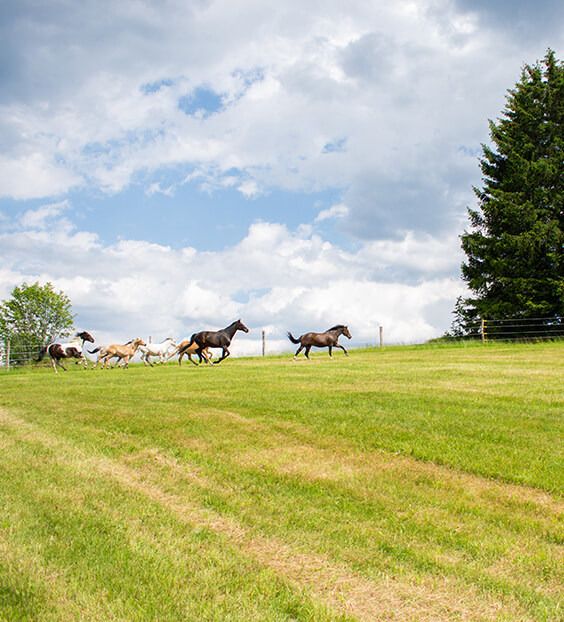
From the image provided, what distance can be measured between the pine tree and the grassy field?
80.6 feet

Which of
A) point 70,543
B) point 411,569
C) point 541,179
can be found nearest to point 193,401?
point 70,543

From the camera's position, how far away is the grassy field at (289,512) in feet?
10.5

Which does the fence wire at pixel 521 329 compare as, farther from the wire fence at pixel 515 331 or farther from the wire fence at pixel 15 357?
the wire fence at pixel 15 357

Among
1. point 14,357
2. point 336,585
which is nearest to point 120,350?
point 14,357

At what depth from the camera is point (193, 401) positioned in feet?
33.0

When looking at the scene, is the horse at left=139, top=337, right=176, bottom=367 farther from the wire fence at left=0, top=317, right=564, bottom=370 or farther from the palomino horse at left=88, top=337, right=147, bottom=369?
the wire fence at left=0, top=317, right=564, bottom=370

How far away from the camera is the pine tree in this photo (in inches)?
1212

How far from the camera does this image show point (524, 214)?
31.1 metres

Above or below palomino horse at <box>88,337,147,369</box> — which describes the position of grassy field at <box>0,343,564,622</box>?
below

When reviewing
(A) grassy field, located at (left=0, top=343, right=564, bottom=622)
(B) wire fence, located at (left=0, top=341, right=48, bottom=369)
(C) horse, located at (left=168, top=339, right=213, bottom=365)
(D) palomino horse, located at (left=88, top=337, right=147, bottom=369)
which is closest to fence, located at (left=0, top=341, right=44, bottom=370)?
(B) wire fence, located at (left=0, top=341, right=48, bottom=369)

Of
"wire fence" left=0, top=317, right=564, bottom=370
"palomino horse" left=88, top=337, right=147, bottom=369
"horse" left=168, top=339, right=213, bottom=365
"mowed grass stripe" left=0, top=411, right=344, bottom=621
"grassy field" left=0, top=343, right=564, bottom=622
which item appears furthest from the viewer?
"wire fence" left=0, top=317, right=564, bottom=370

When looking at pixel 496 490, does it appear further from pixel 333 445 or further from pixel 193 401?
pixel 193 401

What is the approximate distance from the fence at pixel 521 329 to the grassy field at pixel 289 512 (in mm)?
24336

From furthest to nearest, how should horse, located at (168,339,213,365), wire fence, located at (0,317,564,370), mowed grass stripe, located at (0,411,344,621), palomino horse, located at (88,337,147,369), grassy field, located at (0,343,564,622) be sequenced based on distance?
wire fence, located at (0,317,564,370)
palomino horse, located at (88,337,147,369)
horse, located at (168,339,213,365)
grassy field, located at (0,343,564,622)
mowed grass stripe, located at (0,411,344,621)
